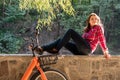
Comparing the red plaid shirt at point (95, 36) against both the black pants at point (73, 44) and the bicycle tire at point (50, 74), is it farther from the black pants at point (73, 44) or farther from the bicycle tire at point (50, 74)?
the bicycle tire at point (50, 74)

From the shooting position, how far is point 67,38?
390 centimetres

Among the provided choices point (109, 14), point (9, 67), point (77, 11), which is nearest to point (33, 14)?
point (77, 11)

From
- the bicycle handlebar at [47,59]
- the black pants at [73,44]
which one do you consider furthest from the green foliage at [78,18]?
the bicycle handlebar at [47,59]

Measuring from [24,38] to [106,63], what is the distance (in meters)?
6.35

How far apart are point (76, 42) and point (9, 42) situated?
20.2 feet

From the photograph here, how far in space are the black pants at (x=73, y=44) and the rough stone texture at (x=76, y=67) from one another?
0.13 m

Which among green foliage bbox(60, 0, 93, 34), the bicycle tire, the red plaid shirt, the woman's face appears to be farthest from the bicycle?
green foliage bbox(60, 0, 93, 34)

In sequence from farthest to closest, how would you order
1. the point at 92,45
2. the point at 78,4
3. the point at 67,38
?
the point at 78,4
the point at 92,45
the point at 67,38

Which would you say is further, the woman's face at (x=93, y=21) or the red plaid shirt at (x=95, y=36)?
the woman's face at (x=93, y=21)

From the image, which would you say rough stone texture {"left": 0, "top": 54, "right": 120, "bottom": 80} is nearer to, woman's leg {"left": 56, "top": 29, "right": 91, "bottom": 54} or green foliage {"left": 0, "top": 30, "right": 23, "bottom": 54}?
woman's leg {"left": 56, "top": 29, "right": 91, "bottom": 54}

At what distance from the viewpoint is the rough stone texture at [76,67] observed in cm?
425

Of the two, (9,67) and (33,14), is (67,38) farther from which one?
(33,14)

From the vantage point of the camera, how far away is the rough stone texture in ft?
13.9

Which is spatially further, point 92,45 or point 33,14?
point 33,14
